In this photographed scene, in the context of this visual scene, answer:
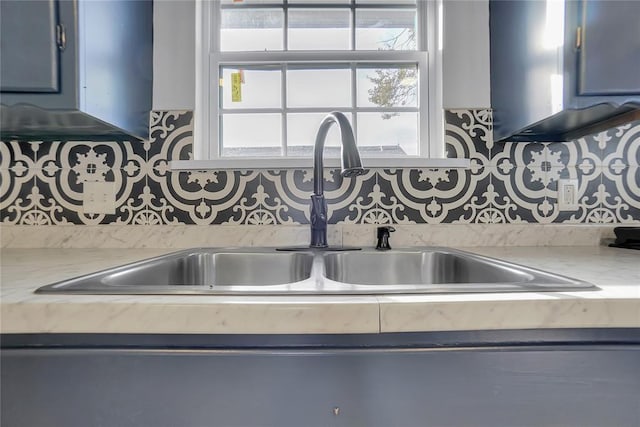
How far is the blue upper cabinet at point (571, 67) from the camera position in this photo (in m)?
0.92

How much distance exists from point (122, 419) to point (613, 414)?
0.72 meters

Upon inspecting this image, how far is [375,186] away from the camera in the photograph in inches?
49.5

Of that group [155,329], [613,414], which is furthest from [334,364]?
[613,414]

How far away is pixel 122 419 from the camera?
53 centimetres

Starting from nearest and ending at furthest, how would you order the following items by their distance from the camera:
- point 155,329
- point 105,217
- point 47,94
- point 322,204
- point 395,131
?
point 155,329 → point 47,94 → point 322,204 → point 105,217 → point 395,131

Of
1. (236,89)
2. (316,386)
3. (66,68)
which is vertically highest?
(236,89)

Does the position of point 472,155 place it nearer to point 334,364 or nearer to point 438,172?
point 438,172

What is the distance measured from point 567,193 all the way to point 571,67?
1.60ft

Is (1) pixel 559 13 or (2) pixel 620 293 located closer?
(2) pixel 620 293

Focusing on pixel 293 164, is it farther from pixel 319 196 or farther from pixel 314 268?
pixel 314 268

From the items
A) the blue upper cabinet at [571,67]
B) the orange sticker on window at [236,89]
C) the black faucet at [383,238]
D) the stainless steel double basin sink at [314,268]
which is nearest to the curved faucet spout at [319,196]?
the stainless steel double basin sink at [314,268]

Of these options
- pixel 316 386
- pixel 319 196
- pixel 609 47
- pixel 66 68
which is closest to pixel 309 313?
pixel 316 386

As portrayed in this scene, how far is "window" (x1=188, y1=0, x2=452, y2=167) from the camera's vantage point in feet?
4.57

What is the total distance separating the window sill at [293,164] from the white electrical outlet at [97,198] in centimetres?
24
